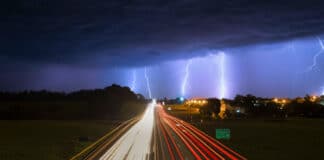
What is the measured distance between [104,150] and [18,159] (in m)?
9.94

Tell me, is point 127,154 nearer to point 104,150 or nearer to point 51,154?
point 104,150

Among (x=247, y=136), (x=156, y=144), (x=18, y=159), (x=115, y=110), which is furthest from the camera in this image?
(x=115, y=110)

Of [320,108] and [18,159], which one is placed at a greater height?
[320,108]

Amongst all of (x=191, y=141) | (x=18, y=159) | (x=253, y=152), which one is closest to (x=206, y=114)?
(x=191, y=141)

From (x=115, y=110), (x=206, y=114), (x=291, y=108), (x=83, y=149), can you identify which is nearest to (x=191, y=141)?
(x=83, y=149)

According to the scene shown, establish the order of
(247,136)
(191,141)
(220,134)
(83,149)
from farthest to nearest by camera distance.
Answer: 1. (247,136)
2. (220,134)
3. (191,141)
4. (83,149)

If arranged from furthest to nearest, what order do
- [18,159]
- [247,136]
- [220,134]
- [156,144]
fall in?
[247,136], [220,134], [156,144], [18,159]

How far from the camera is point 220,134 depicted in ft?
193

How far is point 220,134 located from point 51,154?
1035 inches

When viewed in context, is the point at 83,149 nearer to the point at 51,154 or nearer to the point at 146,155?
the point at 51,154

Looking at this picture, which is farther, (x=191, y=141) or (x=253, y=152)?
(x=191, y=141)

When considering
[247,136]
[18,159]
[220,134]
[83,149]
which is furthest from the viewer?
[247,136]

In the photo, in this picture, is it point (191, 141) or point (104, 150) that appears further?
point (191, 141)

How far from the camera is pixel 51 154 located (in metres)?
42.9
